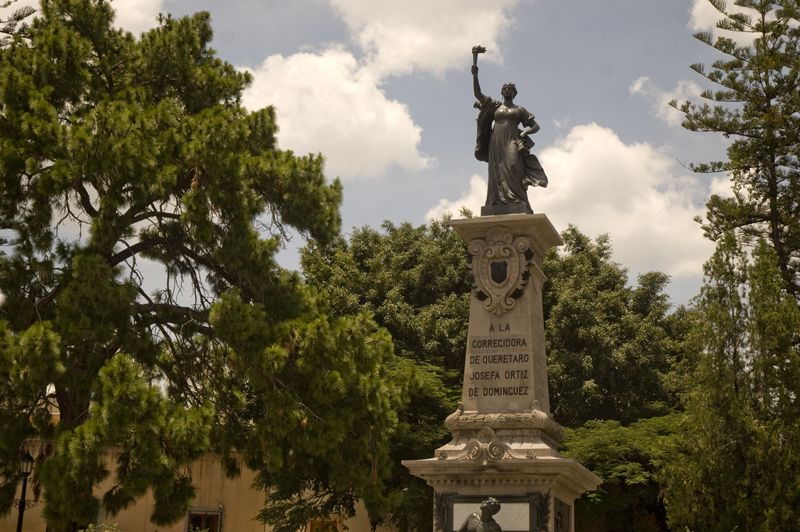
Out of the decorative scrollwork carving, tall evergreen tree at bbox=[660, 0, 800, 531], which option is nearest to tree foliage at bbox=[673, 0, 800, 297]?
tall evergreen tree at bbox=[660, 0, 800, 531]

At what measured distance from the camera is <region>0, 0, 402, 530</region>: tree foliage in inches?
565

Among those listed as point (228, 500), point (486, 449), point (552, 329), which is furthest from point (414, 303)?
point (486, 449)

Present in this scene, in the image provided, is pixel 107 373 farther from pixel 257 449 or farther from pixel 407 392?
pixel 407 392

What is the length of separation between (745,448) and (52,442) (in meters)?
13.0

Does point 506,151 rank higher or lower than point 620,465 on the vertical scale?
higher

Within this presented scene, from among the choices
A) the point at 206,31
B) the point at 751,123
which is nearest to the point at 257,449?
the point at 206,31

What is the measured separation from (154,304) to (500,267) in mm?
5515

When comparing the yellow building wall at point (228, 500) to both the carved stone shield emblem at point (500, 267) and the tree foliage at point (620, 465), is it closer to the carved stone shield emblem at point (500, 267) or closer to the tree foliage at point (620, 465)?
the tree foliage at point (620, 465)

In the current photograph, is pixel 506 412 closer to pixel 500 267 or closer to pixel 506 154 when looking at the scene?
pixel 500 267

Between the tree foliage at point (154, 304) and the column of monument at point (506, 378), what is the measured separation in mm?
2359

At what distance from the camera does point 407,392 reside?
1766 cm

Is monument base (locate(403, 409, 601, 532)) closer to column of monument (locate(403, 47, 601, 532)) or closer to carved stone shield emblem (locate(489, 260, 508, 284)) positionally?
column of monument (locate(403, 47, 601, 532))

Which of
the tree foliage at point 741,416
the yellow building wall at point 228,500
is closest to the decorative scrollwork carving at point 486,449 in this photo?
the tree foliage at point 741,416

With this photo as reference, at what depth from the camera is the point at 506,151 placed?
50.7 feet
